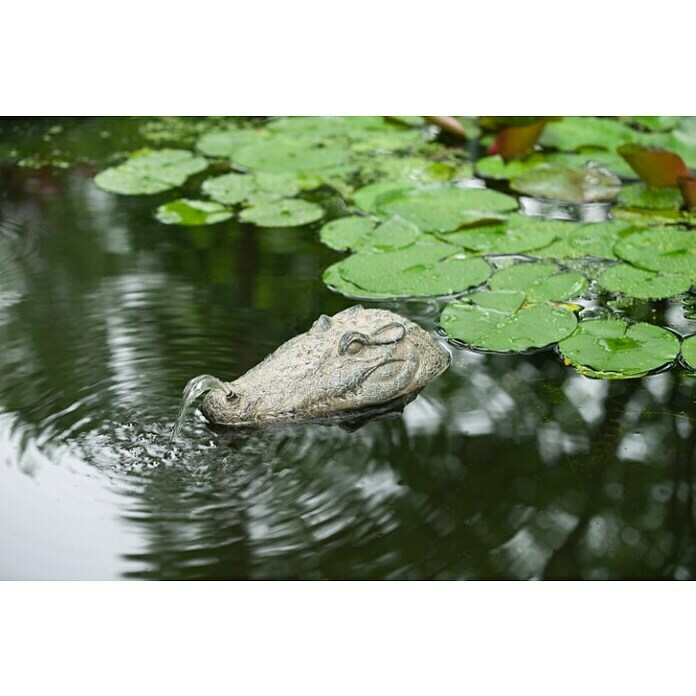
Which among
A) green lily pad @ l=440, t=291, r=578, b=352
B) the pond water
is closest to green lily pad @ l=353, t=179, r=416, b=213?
the pond water

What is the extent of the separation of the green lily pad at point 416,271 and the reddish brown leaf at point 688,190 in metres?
1.75

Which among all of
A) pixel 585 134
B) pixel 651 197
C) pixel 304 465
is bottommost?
pixel 304 465

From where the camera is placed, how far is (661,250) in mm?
6332

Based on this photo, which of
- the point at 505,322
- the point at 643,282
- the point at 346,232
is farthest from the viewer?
the point at 346,232

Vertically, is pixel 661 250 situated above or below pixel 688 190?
below

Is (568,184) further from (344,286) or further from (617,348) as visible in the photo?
(617,348)

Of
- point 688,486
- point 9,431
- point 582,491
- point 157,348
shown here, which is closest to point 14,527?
point 9,431

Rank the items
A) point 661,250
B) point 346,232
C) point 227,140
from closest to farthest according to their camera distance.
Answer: point 661,250, point 346,232, point 227,140

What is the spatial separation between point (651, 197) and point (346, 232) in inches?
89.1

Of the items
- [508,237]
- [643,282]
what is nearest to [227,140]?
[508,237]

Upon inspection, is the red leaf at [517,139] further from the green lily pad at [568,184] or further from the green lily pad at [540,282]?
the green lily pad at [540,282]

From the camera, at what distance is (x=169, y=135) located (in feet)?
30.2

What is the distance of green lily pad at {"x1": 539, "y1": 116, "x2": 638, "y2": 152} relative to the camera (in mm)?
8289

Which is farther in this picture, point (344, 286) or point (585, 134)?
point (585, 134)
